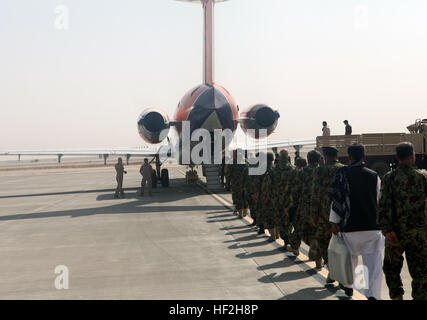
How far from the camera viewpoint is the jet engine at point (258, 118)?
1956cm

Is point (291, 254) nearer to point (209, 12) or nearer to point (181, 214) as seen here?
point (181, 214)

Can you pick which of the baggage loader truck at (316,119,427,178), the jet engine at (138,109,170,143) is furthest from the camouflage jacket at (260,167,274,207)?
the jet engine at (138,109,170,143)

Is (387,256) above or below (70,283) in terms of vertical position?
above

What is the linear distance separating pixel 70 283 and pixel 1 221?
27.3 feet

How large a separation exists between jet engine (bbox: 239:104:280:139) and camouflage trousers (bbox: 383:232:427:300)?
14.6m

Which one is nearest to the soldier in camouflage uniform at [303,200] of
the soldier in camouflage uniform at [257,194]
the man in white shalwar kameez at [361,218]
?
the man in white shalwar kameez at [361,218]

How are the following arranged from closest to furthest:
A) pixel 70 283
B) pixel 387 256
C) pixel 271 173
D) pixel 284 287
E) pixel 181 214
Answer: pixel 387 256
pixel 284 287
pixel 70 283
pixel 271 173
pixel 181 214

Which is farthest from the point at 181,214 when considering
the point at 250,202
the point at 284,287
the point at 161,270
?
the point at 284,287

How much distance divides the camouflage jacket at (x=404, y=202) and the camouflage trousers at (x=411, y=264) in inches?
5.8

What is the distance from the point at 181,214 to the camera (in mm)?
13844

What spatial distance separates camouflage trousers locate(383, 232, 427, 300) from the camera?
480cm

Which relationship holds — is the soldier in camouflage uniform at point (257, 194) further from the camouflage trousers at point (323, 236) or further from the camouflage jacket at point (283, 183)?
the camouflage trousers at point (323, 236)
